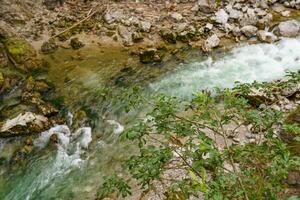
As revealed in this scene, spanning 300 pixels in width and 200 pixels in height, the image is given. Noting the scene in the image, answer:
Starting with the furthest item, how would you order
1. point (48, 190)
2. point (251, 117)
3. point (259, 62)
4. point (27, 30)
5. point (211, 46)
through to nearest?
point (27, 30) < point (211, 46) < point (259, 62) < point (48, 190) < point (251, 117)

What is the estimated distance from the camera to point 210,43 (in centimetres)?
1088

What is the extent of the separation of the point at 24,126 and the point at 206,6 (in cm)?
666

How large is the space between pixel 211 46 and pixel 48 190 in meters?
5.86

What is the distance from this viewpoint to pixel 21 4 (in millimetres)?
12891

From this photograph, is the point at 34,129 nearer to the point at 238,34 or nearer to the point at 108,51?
the point at 108,51

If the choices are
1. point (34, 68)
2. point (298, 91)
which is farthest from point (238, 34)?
point (34, 68)

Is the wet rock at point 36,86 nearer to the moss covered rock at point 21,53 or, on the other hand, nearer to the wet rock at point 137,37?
the moss covered rock at point 21,53

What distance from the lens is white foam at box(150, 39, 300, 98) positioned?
375 inches

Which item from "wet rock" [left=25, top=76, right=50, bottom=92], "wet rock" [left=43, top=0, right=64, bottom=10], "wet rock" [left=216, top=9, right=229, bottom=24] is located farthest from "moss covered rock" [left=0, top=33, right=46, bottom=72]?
"wet rock" [left=216, top=9, right=229, bottom=24]

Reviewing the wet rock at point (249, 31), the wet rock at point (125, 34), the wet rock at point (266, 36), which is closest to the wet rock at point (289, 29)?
the wet rock at point (266, 36)

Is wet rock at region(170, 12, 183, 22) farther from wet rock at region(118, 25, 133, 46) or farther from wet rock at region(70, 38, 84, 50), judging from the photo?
wet rock at region(70, 38, 84, 50)

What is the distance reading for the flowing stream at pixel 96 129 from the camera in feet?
24.4

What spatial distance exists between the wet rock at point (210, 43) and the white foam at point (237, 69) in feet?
1.55

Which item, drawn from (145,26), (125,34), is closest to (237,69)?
(145,26)
